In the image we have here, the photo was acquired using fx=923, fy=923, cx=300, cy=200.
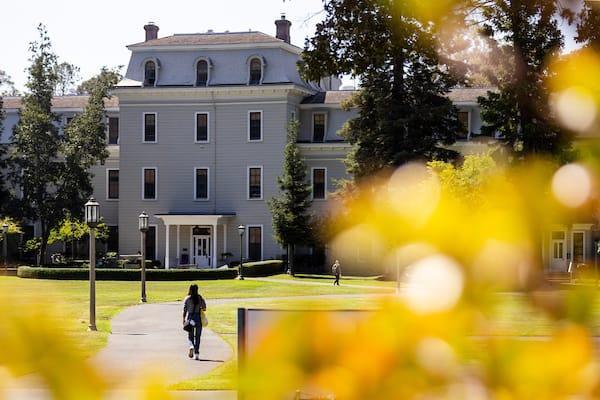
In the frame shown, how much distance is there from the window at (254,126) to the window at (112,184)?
10.7m

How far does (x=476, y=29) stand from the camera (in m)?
18.2

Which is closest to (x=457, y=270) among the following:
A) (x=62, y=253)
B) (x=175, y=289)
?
(x=175, y=289)

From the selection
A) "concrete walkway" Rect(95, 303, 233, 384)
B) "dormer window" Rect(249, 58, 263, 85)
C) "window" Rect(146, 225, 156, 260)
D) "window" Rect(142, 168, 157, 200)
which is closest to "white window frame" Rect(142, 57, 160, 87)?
"window" Rect(142, 168, 157, 200)

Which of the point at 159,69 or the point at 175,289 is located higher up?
the point at 159,69

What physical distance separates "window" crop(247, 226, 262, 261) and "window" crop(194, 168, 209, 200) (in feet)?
13.2

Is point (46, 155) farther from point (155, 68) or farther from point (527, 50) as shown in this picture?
point (527, 50)

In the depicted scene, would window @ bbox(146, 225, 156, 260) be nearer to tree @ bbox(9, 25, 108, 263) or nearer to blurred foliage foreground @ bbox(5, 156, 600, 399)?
tree @ bbox(9, 25, 108, 263)

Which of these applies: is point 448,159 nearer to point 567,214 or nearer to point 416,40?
point 416,40

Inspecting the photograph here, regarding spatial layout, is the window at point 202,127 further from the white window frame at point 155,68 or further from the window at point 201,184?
the white window frame at point 155,68

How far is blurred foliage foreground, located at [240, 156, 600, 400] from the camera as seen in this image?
1.21 metres

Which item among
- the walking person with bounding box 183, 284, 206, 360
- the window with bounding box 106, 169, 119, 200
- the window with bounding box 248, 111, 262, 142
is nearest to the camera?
the walking person with bounding box 183, 284, 206, 360

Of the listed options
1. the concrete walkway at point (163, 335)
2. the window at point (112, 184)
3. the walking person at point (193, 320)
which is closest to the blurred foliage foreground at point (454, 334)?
the concrete walkway at point (163, 335)

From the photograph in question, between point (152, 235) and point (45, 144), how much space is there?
8914mm

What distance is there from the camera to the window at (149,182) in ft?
198
